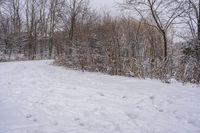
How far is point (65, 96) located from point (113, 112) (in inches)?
72.7

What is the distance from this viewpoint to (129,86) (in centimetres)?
805

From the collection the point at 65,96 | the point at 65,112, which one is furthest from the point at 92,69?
the point at 65,112

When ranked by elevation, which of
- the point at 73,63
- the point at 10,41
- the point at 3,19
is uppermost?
the point at 3,19

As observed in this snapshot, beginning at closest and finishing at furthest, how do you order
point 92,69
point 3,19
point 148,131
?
point 148,131 < point 92,69 < point 3,19

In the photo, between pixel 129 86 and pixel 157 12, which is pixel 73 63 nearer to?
pixel 157 12

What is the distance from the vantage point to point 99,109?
5480mm

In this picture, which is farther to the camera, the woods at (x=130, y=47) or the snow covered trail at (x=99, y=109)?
the woods at (x=130, y=47)

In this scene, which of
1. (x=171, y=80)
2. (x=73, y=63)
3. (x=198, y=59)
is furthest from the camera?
(x=73, y=63)

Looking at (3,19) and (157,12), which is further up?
(3,19)

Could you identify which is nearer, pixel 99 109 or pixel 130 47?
pixel 99 109

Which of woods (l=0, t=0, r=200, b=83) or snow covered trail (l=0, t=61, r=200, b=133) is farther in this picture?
woods (l=0, t=0, r=200, b=83)

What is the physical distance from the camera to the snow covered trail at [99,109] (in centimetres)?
444

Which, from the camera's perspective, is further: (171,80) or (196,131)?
(171,80)

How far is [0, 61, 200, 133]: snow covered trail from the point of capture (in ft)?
14.6
